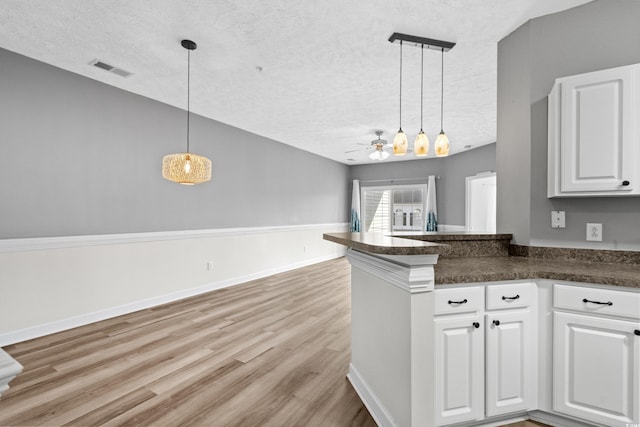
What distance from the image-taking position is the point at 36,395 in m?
2.03

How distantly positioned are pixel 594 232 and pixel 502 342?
3.92 ft

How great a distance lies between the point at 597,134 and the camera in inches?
75.2

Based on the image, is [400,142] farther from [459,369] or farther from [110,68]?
[110,68]

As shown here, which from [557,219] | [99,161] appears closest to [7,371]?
[557,219]

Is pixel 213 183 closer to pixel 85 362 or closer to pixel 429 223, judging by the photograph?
pixel 85 362

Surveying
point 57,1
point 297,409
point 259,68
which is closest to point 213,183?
point 259,68

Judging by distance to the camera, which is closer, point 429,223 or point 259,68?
point 259,68

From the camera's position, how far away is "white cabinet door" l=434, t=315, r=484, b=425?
1.57 meters

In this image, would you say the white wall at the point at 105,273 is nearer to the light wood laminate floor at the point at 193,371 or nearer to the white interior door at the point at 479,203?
the light wood laminate floor at the point at 193,371

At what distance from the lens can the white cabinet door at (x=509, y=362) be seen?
1.65 metres

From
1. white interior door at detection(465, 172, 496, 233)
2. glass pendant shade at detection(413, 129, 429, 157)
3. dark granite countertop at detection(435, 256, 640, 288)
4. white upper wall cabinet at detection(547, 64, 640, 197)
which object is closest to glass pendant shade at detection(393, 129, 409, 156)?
glass pendant shade at detection(413, 129, 429, 157)

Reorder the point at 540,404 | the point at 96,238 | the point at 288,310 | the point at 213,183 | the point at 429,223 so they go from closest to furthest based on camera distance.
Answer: the point at 540,404
the point at 96,238
the point at 288,310
the point at 213,183
the point at 429,223

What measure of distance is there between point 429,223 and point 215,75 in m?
6.13

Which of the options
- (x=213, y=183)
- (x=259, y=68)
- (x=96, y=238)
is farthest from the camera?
(x=213, y=183)
